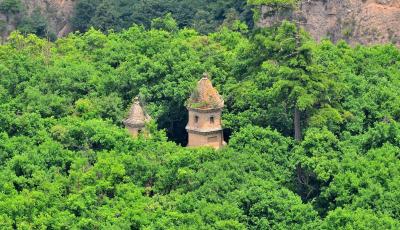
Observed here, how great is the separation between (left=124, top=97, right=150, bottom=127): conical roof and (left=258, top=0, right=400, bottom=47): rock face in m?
35.9

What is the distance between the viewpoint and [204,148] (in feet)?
232

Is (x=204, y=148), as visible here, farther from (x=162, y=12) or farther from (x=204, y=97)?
(x=162, y=12)

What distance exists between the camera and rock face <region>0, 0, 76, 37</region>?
14225 centimetres

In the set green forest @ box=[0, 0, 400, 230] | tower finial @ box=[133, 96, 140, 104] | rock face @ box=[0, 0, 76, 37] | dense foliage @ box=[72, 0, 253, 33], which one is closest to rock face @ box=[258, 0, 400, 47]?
dense foliage @ box=[72, 0, 253, 33]

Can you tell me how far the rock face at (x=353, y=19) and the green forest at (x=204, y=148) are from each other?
26.7 metres

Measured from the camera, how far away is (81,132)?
2886 inches

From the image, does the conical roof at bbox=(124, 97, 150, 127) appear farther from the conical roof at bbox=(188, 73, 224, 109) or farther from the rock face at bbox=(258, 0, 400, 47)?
the rock face at bbox=(258, 0, 400, 47)

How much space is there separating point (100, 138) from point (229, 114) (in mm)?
7987

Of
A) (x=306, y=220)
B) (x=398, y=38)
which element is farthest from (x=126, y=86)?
(x=398, y=38)

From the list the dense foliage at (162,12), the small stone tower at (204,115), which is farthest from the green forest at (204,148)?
the dense foliage at (162,12)

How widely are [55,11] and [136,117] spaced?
72.0m

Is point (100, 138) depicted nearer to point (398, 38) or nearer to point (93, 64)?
point (93, 64)

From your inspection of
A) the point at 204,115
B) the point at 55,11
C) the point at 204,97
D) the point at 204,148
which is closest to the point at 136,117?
the point at 204,115

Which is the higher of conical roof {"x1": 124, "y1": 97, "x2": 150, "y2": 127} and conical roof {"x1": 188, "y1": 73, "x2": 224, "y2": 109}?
conical roof {"x1": 188, "y1": 73, "x2": 224, "y2": 109}
